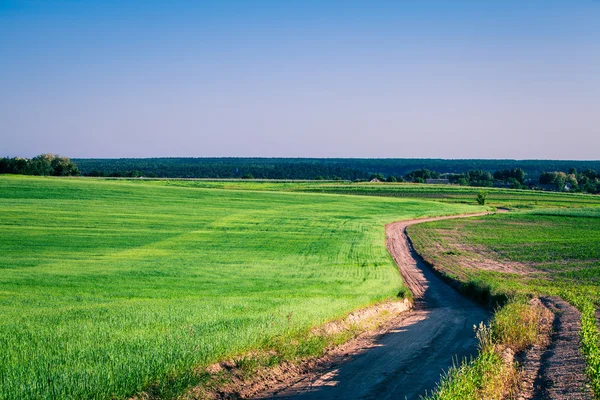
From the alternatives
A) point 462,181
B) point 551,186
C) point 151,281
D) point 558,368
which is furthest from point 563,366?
point 551,186

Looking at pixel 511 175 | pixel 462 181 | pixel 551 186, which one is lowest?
pixel 551 186

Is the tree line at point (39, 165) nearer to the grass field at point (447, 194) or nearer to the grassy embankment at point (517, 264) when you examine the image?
the grass field at point (447, 194)

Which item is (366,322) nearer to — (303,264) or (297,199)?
(303,264)

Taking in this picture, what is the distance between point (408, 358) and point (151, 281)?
44.2 ft

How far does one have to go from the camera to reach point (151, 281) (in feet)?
85.3

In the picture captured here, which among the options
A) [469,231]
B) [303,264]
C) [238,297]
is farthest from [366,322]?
[469,231]

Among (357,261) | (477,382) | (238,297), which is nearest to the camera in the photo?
(477,382)

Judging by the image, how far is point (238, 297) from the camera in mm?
23031

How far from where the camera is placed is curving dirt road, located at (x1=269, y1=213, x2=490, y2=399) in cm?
1370

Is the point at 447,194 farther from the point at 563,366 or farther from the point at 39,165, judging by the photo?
the point at 563,366

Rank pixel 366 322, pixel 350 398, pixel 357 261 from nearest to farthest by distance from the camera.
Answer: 1. pixel 350 398
2. pixel 366 322
3. pixel 357 261

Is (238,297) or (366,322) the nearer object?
(366,322)

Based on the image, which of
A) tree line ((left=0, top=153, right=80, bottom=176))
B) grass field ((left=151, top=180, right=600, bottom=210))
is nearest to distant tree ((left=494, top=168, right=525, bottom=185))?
grass field ((left=151, top=180, right=600, bottom=210))

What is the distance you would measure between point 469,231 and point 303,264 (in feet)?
104
